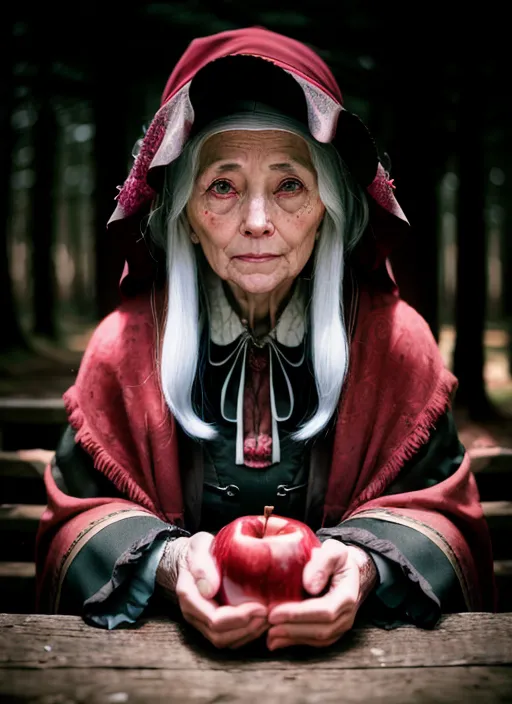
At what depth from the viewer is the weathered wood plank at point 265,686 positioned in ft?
3.83

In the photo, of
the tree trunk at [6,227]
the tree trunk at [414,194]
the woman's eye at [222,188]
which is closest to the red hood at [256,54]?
the woman's eye at [222,188]

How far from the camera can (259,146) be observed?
5.71 feet

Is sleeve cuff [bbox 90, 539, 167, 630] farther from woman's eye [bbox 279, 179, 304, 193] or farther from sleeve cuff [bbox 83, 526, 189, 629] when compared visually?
woman's eye [bbox 279, 179, 304, 193]

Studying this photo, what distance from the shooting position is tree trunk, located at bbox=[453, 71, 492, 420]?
523cm

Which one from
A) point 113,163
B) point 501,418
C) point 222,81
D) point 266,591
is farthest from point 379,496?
point 113,163

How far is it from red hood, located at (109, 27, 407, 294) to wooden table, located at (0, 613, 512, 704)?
0.98 m

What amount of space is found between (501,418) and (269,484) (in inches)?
152

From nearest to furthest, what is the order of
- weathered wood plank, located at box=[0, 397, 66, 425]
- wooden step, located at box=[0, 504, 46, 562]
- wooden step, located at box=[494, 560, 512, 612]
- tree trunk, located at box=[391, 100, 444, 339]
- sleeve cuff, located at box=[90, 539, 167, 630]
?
sleeve cuff, located at box=[90, 539, 167, 630], wooden step, located at box=[494, 560, 512, 612], wooden step, located at box=[0, 504, 46, 562], weathered wood plank, located at box=[0, 397, 66, 425], tree trunk, located at box=[391, 100, 444, 339]

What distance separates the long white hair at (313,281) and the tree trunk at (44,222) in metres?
9.73

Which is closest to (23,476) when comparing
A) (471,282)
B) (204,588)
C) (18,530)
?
(18,530)

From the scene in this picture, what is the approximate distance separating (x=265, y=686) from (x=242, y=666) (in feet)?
0.29

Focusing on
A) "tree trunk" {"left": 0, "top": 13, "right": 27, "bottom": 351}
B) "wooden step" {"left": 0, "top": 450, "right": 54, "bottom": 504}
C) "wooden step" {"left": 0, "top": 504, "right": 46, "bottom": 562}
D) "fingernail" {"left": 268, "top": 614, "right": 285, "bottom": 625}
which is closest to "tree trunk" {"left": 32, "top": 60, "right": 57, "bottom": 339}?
"tree trunk" {"left": 0, "top": 13, "right": 27, "bottom": 351}

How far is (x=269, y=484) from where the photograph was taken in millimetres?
1879

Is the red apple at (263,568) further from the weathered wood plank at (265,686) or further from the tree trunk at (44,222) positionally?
the tree trunk at (44,222)
